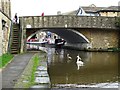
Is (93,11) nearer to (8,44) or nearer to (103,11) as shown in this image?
(103,11)

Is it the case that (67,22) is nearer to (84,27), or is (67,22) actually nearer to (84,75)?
(84,27)

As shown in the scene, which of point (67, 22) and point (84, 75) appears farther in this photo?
point (67, 22)

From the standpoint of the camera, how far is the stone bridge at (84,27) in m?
32.8

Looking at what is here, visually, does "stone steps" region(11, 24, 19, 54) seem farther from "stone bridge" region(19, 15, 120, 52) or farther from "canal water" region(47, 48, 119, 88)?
"canal water" region(47, 48, 119, 88)

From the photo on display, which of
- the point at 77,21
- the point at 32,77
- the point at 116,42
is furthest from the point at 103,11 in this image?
the point at 32,77

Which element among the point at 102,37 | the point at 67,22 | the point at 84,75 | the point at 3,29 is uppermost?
the point at 67,22

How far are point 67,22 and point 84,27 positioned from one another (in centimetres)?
225

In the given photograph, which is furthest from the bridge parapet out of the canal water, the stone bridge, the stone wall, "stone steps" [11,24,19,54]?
the canal water

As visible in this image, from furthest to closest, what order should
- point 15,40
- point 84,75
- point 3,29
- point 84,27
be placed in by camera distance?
point 84,27 < point 15,40 < point 3,29 < point 84,75

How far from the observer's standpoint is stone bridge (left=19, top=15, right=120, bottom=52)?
107 feet

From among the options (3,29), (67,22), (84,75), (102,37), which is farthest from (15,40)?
(102,37)

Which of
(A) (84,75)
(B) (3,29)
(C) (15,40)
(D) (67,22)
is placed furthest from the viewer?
(D) (67,22)

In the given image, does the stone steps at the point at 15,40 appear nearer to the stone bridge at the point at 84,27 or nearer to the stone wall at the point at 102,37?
the stone bridge at the point at 84,27

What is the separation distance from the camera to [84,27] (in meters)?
36.1
